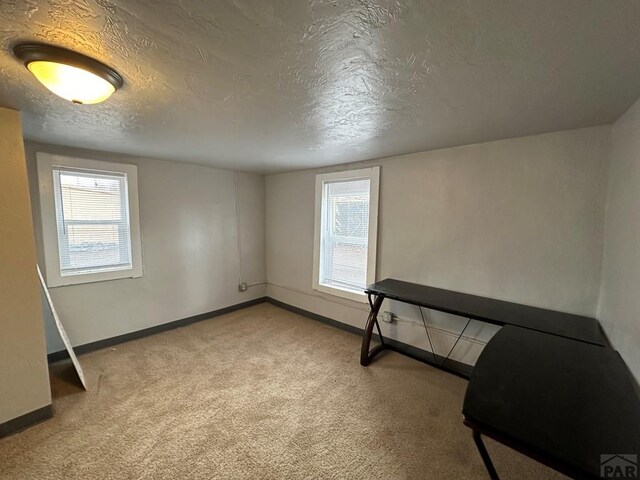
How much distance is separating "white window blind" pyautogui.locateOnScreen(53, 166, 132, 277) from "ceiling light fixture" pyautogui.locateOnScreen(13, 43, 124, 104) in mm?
1928

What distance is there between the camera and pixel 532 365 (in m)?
1.29

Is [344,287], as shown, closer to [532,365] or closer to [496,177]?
[496,177]

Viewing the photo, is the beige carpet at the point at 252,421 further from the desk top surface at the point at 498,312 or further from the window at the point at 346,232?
the window at the point at 346,232

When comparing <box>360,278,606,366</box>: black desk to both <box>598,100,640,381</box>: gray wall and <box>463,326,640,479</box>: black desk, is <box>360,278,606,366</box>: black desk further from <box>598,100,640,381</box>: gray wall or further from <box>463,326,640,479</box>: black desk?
<box>463,326,640,479</box>: black desk

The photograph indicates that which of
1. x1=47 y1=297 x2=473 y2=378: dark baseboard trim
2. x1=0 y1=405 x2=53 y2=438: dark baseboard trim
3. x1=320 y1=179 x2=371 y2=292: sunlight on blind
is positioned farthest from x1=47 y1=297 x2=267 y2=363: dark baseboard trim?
x1=320 y1=179 x2=371 y2=292: sunlight on blind

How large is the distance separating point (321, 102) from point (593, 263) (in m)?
2.27

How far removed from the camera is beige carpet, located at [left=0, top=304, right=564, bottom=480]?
5.10 ft

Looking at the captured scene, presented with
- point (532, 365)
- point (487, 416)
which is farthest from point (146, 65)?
point (532, 365)

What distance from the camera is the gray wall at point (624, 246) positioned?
1333 millimetres

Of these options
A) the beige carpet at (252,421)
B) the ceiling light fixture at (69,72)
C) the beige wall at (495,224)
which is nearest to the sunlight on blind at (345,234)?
the beige wall at (495,224)

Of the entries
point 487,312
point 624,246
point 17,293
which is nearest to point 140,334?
point 17,293

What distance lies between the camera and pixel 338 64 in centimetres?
114

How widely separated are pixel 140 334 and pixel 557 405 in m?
3.82

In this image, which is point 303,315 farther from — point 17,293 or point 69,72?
point 69,72
